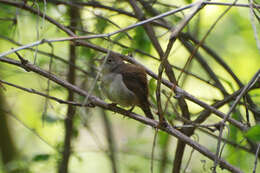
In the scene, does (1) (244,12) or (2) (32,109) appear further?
(2) (32,109)

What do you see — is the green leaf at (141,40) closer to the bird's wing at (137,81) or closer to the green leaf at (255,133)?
the bird's wing at (137,81)

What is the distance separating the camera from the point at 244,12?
17.6 ft

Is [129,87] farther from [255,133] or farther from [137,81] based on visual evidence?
[255,133]

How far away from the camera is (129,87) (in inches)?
129

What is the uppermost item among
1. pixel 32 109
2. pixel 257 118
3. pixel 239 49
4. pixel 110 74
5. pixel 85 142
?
pixel 239 49

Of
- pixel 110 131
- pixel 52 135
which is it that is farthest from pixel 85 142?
pixel 110 131

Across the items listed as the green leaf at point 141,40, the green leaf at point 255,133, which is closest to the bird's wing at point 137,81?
the green leaf at point 141,40

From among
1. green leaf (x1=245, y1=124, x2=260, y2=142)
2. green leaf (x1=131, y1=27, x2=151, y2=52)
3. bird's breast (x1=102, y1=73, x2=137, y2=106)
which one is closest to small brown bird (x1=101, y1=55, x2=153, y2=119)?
bird's breast (x1=102, y1=73, x2=137, y2=106)

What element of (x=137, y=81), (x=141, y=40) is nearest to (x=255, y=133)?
(x=137, y=81)

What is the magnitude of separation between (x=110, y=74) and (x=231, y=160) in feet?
4.29

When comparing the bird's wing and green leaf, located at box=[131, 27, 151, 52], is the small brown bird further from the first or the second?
green leaf, located at box=[131, 27, 151, 52]

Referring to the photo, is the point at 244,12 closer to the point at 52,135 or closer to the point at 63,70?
the point at 63,70

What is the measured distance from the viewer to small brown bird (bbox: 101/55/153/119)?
10.6ft

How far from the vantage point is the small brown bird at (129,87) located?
323 cm
